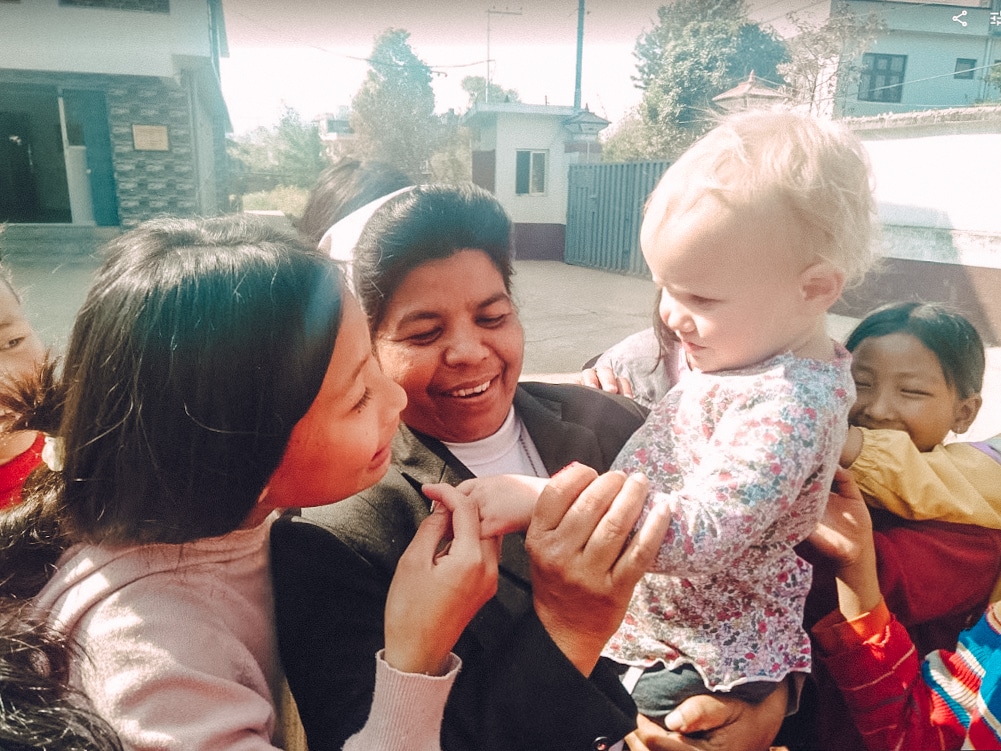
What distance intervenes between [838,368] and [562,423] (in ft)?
2.09

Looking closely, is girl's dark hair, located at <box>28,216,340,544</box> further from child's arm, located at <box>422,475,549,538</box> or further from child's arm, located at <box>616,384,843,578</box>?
child's arm, located at <box>616,384,843,578</box>

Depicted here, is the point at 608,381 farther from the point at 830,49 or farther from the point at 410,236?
the point at 830,49

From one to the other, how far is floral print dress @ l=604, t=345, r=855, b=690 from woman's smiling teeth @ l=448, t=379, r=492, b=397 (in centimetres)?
34

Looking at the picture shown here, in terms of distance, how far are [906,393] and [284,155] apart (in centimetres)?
3863

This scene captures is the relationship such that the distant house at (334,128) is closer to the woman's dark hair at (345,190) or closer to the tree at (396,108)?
the tree at (396,108)

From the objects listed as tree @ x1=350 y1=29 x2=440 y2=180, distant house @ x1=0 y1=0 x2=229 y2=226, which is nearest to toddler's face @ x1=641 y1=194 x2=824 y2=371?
distant house @ x1=0 y1=0 x2=229 y2=226

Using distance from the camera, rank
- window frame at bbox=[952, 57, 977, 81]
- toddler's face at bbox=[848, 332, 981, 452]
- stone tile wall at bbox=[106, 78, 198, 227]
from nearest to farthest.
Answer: toddler's face at bbox=[848, 332, 981, 452]
stone tile wall at bbox=[106, 78, 198, 227]
window frame at bbox=[952, 57, 977, 81]

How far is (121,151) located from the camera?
1509cm

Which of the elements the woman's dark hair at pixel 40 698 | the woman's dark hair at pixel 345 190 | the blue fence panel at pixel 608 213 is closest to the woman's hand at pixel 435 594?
the woman's dark hair at pixel 40 698

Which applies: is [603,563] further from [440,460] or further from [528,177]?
[528,177]

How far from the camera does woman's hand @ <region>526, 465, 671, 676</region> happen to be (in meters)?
1.15

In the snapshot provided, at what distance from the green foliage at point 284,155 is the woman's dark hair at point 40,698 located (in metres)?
34.6

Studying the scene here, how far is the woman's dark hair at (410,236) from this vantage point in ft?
5.06

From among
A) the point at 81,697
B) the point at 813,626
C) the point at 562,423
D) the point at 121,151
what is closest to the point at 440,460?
the point at 562,423
